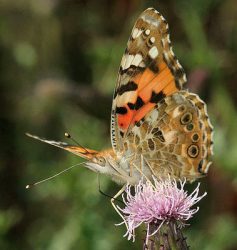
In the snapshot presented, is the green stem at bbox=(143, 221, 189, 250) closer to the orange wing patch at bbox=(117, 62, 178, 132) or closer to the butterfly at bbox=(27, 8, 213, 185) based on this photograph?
the butterfly at bbox=(27, 8, 213, 185)

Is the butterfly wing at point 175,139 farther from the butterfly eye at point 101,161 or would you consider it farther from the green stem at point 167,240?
the green stem at point 167,240

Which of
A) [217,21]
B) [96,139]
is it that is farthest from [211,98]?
[96,139]

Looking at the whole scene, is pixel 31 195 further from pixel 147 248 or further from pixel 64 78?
pixel 147 248

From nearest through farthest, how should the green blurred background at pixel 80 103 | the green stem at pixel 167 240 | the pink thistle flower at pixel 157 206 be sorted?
the green stem at pixel 167 240, the pink thistle flower at pixel 157 206, the green blurred background at pixel 80 103

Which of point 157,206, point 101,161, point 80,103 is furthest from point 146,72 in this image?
point 80,103

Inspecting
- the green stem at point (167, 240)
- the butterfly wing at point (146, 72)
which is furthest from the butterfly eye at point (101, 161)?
the green stem at point (167, 240)

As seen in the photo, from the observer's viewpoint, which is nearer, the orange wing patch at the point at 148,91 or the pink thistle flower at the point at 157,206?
the pink thistle flower at the point at 157,206
